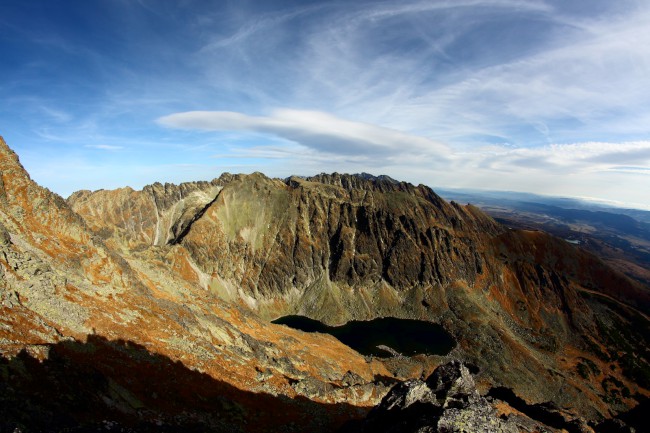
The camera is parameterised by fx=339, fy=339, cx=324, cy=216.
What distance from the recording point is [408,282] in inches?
6722

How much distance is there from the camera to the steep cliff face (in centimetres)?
12706

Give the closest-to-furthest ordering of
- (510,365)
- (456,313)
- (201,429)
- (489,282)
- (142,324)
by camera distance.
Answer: (201,429)
(142,324)
(510,365)
(456,313)
(489,282)

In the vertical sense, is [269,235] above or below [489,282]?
above

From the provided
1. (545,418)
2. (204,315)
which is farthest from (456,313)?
(204,315)

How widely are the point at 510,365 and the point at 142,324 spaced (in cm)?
11641

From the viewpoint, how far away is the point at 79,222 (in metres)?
52.6

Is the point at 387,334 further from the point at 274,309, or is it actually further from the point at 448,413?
the point at 448,413

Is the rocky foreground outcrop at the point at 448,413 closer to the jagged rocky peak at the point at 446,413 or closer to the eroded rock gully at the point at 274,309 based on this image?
the jagged rocky peak at the point at 446,413

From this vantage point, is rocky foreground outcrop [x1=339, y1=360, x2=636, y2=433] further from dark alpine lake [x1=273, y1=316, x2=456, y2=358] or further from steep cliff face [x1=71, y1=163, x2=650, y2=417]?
dark alpine lake [x1=273, y1=316, x2=456, y2=358]

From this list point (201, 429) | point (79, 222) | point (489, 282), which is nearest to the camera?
point (201, 429)

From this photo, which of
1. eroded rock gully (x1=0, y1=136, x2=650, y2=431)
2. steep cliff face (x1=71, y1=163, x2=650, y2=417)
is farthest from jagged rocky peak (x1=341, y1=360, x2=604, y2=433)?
steep cliff face (x1=71, y1=163, x2=650, y2=417)

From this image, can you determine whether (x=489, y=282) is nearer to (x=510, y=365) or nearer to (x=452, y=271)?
(x=452, y=271)

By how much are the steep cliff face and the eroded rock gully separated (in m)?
0.72

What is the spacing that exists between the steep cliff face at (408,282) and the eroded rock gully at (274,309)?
723mm
